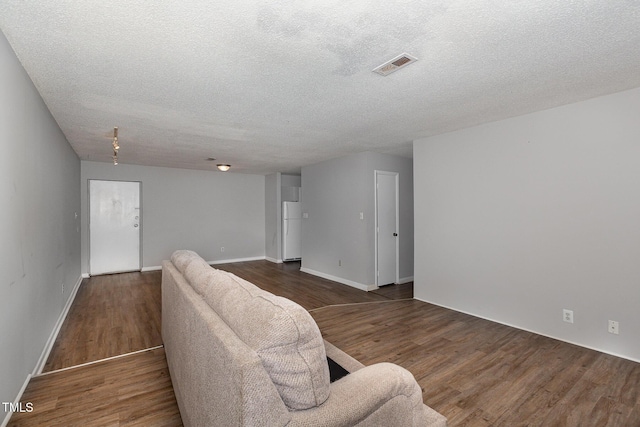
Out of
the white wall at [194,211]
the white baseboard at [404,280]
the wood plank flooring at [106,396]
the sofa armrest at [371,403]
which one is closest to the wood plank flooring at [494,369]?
the sofa armrest at [371,403]

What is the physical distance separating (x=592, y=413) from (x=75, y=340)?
4.39 meters

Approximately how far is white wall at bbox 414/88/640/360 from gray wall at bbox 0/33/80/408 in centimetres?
416

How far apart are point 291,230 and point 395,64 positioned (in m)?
5.86

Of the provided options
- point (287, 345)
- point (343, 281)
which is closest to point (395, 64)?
point (287, 345)

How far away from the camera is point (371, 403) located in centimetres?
112

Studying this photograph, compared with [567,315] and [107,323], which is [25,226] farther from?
[567,315]

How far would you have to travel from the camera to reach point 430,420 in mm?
1580

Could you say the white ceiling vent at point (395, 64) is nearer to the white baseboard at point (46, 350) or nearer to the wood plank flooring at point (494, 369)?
the wood plank flooring at point (494, 369)

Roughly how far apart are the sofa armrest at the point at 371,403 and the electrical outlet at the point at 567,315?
98.4 inches

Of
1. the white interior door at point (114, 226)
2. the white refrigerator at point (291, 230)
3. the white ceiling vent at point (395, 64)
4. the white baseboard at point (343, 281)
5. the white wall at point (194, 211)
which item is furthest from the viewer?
the white refrigerator at point (291, 230)

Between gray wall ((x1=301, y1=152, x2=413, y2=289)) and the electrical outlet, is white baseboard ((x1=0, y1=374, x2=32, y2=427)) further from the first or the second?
the electrical outlet

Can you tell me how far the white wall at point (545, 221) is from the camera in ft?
8.53

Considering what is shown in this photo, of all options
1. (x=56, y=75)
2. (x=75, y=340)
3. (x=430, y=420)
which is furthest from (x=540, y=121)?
(x=75, y=340)

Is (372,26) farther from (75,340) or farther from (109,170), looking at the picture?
(109,170)
